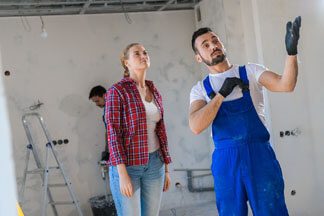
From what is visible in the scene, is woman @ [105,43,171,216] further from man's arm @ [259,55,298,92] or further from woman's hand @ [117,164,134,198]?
man's arm @ [259,55,298,92]

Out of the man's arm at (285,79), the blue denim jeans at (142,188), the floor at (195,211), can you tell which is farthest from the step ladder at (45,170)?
the man's arm at (285,79)

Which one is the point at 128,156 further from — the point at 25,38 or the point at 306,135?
the point at 25,38

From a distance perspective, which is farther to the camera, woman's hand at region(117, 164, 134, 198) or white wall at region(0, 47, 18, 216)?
woman's hand at region(117, 164, 134, 198)

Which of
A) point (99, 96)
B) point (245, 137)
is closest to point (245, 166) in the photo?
point (245, 137)

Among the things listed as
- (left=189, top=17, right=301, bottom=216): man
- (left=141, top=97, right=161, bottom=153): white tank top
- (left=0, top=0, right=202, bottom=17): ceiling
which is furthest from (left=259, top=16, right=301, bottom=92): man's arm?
(left=0, top=0, right=202, bottom=17): ceiling

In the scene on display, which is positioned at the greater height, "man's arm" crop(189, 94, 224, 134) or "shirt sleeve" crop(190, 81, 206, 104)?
"shirt sleeve" crop(190, 81, 206, 104)

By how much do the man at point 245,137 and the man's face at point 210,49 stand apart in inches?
4.8

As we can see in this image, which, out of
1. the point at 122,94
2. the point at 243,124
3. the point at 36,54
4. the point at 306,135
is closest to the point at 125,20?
the point at 36,54

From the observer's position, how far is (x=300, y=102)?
3691 mm

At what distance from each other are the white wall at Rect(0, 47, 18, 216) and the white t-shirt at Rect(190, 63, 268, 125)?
5.22ft

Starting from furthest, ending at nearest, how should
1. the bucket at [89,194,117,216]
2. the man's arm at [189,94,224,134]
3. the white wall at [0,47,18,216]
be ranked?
the bucket at [89,194,117,216]
the man's arm at [189,94,224,134]
the white wall at [0,47,18,216]

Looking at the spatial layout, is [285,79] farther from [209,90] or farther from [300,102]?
[300,102]

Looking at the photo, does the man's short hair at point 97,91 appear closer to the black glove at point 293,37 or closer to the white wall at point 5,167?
the black glove at point 293,37

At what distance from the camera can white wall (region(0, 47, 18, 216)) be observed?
493 millimetres
